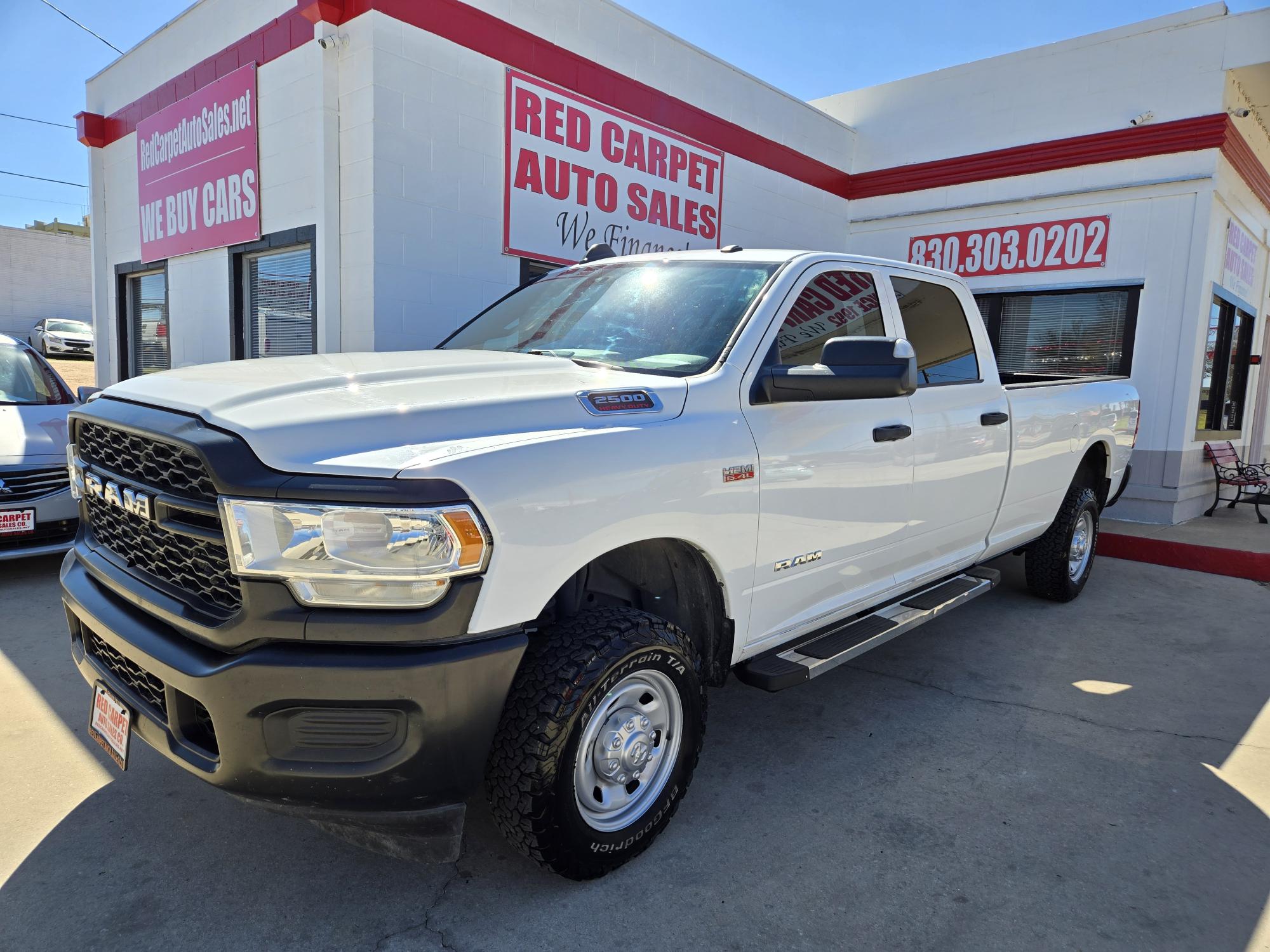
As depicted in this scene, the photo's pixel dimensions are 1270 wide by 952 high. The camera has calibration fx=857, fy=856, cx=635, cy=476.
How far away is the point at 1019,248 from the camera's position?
10289 millimetres

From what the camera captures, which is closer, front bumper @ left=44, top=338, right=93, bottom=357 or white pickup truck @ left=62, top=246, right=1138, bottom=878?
white pickup truck @ left=62, top=246, right=1138, bottom=878

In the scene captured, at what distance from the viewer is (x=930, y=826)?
9.71ft

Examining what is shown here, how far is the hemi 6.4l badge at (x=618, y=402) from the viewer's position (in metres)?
2.55

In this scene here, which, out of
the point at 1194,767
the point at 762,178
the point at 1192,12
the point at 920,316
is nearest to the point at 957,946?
the point at 1194,767

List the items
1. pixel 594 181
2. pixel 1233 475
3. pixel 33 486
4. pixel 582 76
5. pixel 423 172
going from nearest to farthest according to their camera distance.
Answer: pixel 33 486
pixel 423 172
pixel 582 76
pixel 594 181
pixel 1233 475

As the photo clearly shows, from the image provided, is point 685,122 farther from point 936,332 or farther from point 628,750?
point 628,750

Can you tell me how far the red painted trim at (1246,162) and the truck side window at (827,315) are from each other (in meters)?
7.64

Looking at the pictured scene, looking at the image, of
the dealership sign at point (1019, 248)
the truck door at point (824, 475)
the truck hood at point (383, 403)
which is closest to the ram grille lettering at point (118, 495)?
the truck hood at point (383, 403)

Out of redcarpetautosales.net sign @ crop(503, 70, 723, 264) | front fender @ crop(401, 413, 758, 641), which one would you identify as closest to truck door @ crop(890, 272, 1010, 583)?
front fender @ crop(401, 413, 758, 641)

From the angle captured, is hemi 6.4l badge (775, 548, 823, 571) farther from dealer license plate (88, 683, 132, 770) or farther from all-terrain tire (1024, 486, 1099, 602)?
all-terrain tire (1024, 486, 1099, 602)

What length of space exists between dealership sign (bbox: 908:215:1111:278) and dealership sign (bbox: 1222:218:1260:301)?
1.41 meters

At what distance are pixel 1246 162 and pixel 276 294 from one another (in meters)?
10.6

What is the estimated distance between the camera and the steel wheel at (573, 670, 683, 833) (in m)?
2.50

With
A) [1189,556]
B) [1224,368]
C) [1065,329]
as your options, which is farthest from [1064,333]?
[1189,556]
